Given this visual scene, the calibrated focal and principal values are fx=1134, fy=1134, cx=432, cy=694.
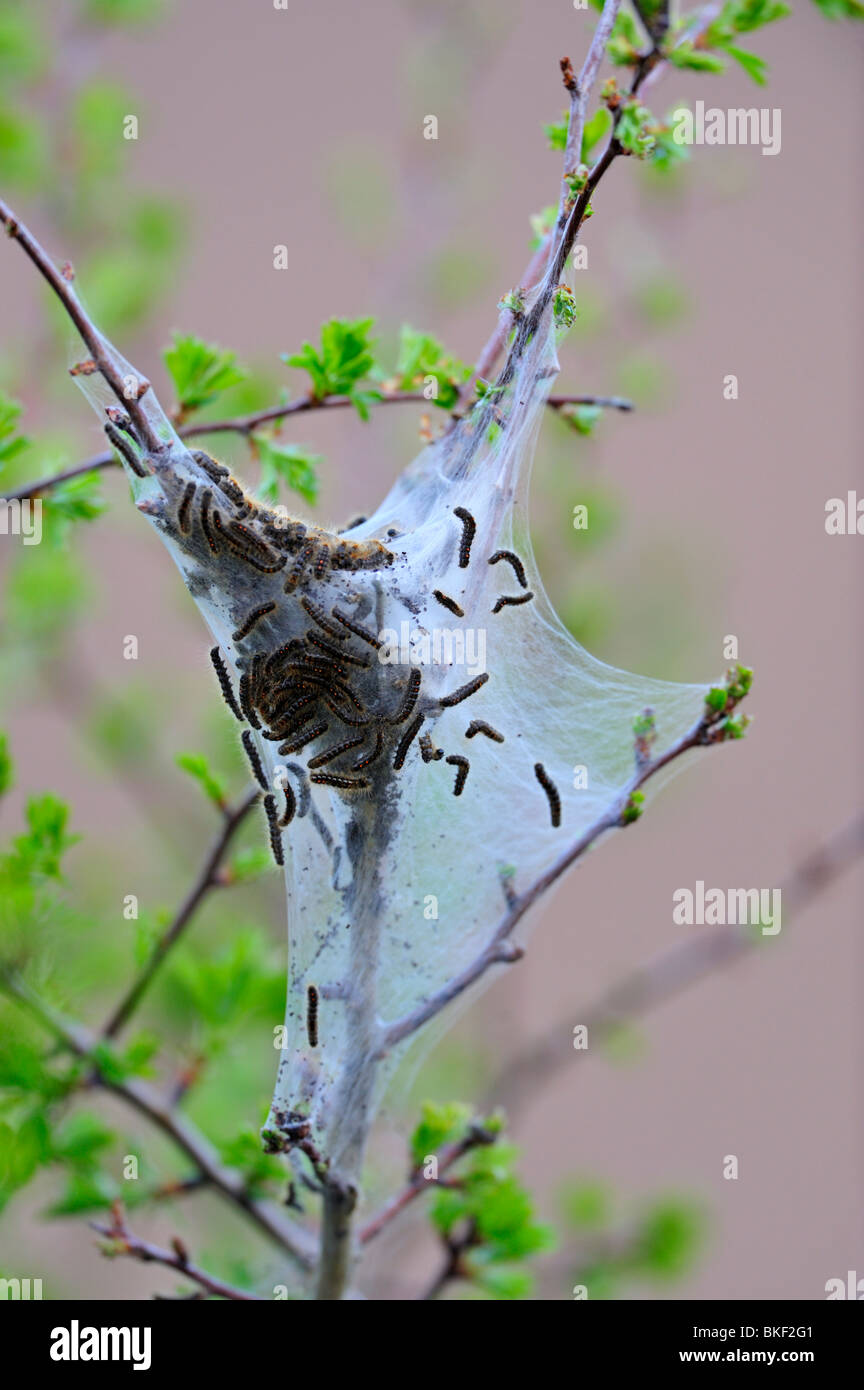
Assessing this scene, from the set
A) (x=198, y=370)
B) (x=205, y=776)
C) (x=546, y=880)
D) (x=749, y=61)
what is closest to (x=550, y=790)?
(x=546, y=880)

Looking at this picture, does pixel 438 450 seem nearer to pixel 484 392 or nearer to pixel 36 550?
pixel 484 392

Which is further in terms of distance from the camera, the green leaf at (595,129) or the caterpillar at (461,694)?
the green leaf at (595,129)

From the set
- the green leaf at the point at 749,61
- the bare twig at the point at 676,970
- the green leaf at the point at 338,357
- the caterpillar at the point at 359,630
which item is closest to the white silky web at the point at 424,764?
the caterpillar at the point at 359,630

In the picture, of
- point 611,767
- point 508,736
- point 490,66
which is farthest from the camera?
point 490,66

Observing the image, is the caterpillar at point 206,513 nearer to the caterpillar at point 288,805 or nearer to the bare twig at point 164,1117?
the caterpillar at point 288,805

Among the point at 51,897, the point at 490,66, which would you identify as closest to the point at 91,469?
the point at 51,897

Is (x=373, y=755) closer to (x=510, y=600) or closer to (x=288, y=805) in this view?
→ (x=288, y=805)

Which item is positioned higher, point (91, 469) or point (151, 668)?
point (151, 668)

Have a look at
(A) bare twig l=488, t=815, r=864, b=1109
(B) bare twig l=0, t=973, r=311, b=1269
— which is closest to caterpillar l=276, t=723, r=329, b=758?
(B) bare twig l=0, t=973, r=311, b=1269
